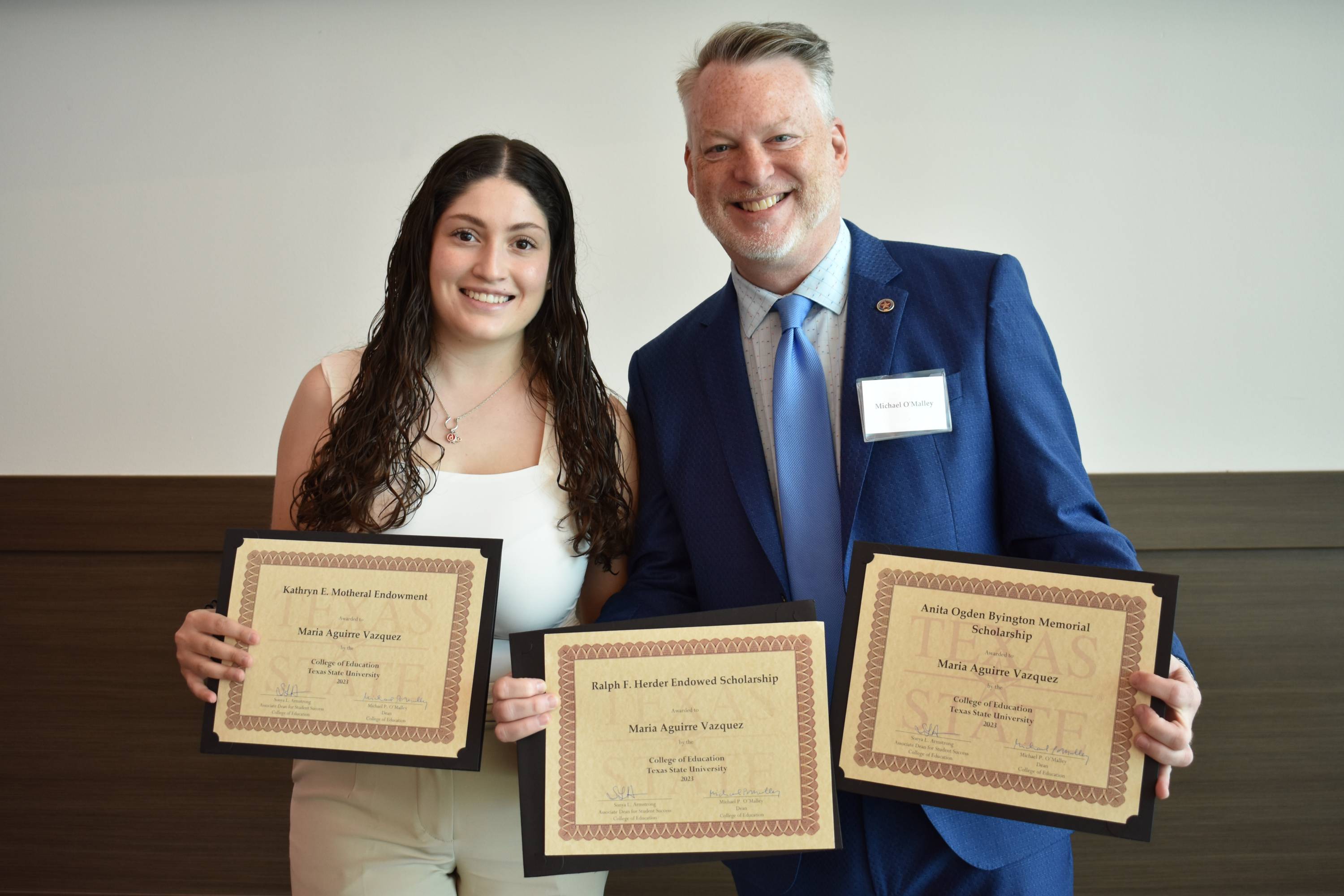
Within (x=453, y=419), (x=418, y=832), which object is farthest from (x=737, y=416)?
(x=418, y=832)

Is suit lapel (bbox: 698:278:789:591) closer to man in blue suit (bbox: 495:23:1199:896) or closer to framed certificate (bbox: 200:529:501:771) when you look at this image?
man in blue suit (bbox: 495:23:1199:896)

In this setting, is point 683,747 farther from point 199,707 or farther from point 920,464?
point 199,707

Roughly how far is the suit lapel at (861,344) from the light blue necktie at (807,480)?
0.11 feet

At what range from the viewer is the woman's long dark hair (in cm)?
169

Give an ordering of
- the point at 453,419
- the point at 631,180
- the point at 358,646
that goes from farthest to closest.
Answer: the point at 631,180
the point at 453,419
the point at 358,646

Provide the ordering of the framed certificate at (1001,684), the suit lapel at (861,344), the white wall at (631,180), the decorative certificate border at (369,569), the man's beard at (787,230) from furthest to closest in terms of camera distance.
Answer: the white wall at (631,180)
the man's beard at (787,230)
the suit lapel at (861,344)
the decorative certificate border at (369,569)
the framed certificate at (1001,684)

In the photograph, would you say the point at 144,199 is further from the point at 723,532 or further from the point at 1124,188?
the point at 1124,188

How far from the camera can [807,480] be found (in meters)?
1.58

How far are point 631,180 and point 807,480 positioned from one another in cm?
140

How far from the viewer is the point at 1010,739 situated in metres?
1.26

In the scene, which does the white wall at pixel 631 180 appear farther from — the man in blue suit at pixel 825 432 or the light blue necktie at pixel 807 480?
the light blue necktie at pixel 807 480

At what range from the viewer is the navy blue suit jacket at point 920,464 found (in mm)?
1474

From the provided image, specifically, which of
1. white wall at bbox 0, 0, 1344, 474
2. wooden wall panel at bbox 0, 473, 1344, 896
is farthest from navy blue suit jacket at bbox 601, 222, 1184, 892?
wooden wall panel at bbox 0, 473, 1344, 896

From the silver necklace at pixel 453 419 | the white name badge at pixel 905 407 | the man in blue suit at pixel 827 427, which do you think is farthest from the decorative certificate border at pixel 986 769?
the silver necklace at pixel 453 419
